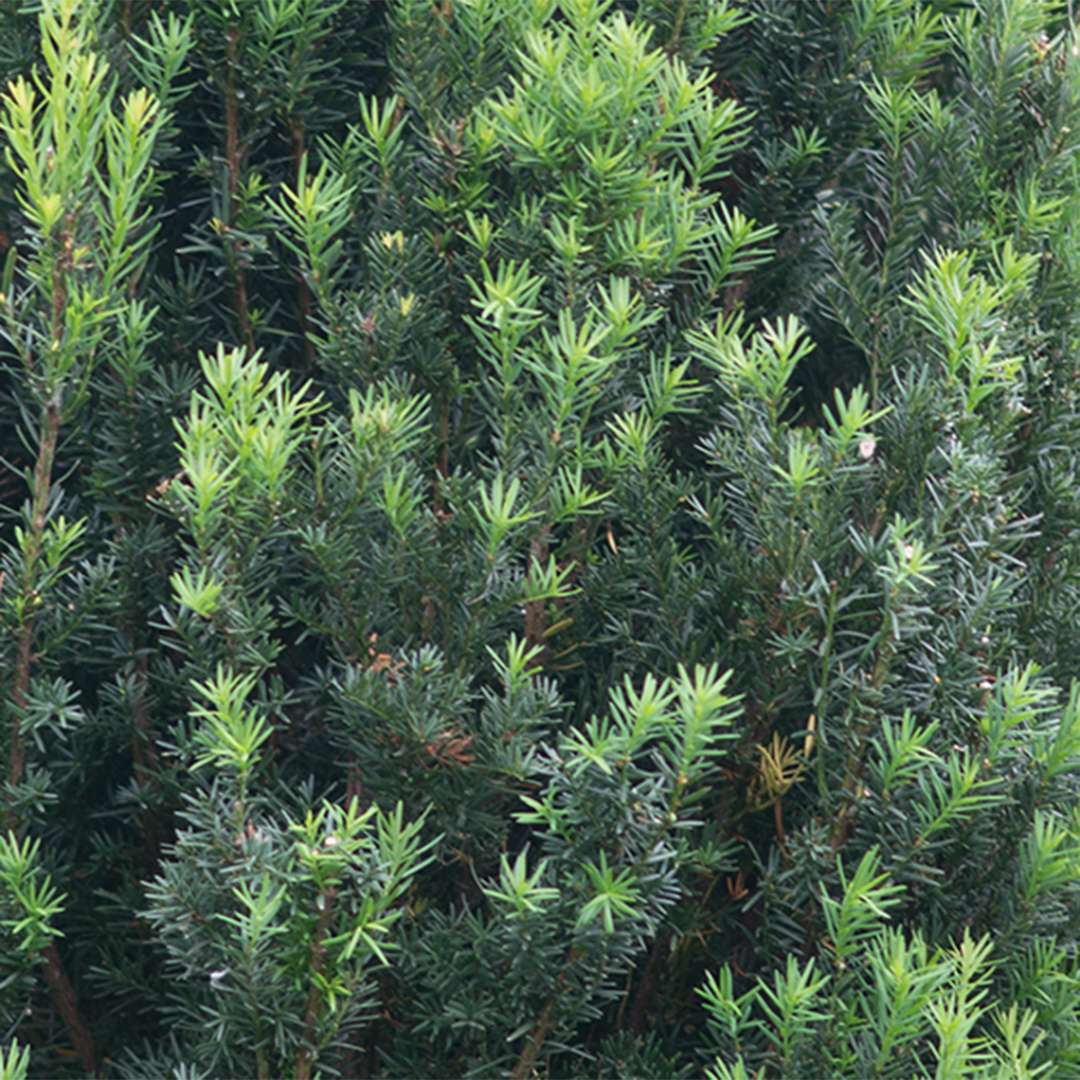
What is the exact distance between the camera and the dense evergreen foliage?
2.10 meters

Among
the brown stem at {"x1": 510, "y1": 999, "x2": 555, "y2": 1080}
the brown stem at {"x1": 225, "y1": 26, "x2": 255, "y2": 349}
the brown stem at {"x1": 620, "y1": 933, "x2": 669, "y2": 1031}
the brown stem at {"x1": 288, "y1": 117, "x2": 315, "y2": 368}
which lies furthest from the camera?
the brown stem at {"x1": 288, "y1": 117, "x2": 315, "y2": 368}

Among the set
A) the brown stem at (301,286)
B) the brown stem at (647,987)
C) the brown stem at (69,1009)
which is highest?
the brown stem at (301,286)

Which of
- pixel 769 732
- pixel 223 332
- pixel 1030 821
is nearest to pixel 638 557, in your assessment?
pixel 769 732

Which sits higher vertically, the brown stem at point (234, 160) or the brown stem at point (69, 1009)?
the brown stem at point (234, 160)

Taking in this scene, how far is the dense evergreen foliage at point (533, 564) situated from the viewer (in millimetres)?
2096

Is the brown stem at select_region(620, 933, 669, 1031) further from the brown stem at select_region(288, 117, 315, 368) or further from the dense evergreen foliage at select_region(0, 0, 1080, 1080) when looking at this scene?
the brown stem at select_region(288, 117, 315, 368)

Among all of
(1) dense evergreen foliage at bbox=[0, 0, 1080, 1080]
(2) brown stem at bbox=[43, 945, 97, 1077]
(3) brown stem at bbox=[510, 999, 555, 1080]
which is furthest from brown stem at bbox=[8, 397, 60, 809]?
(3) brown stem at bbox=[510, 999, 555, 1080]

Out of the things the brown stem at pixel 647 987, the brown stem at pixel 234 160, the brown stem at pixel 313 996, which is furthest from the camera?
the brown stem at pixel 234 160

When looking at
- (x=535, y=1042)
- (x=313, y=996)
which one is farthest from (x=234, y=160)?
(x=535, y=1042)

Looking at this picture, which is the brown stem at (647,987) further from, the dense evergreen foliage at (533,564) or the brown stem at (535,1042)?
the brown stem at (535,1042)

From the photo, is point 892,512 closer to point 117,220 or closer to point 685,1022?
point 685,1022

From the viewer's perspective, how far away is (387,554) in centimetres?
223

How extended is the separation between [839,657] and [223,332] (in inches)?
47.5

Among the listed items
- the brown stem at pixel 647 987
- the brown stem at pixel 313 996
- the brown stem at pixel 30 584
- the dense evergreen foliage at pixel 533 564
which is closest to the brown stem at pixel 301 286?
the dense evergreen foliage at pixel 533 564
